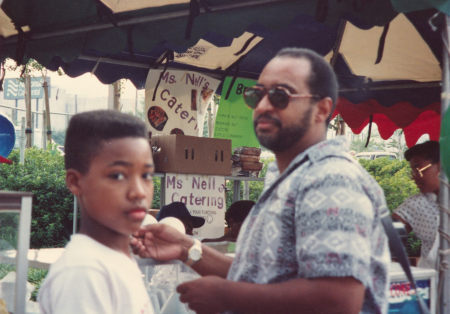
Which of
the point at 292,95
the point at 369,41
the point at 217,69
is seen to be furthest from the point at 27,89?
the point at 292,95

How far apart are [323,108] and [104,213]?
715mm

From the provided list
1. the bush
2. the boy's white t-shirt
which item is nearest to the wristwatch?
the boy's white t-shirt

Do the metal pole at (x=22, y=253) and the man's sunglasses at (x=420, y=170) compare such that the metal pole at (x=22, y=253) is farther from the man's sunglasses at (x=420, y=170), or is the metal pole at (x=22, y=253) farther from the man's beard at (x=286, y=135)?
the man's sunglasses at (x=420, y=170)

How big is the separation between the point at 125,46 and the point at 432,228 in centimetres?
277

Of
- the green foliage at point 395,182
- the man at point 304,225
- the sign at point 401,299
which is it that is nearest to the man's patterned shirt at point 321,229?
the man at point 304,225

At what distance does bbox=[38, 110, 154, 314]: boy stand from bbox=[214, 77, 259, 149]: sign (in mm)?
4759

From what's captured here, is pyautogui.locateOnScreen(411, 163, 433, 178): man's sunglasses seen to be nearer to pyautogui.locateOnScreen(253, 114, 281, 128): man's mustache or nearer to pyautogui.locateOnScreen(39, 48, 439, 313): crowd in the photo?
pyautogui.locateOnScreen(39, 48, 439, 313): crowd

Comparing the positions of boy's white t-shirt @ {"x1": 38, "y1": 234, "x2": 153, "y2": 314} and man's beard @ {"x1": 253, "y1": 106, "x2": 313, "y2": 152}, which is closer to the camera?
boy's white t-shirt @ {"x1": 38, "y1": 234, "x2": 153, "y2": 314}

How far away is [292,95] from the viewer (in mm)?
1619

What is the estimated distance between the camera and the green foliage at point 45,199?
34.9 ft

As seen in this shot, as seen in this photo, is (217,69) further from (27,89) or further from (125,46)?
(27,89)

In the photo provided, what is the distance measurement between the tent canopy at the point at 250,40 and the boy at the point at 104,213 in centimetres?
200

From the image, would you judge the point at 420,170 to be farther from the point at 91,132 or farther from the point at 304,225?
the point at 91,132

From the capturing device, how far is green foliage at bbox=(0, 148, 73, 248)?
34.9 ft
